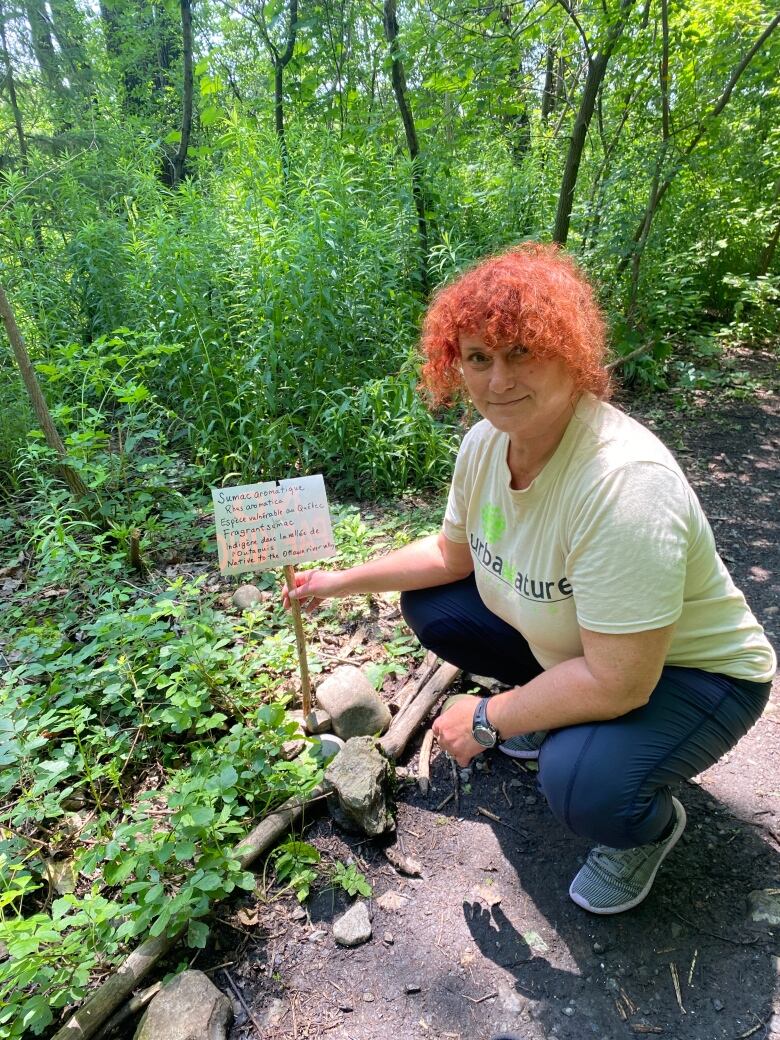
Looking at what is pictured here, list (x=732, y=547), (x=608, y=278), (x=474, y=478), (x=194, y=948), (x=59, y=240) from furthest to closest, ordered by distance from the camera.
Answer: (x=59, y=240), (x=608, y=278), (x=732, y=547), (x=474, y=478), (x=194, y=948)

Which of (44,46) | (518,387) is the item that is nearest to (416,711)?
(518,387)

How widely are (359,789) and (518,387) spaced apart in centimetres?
117

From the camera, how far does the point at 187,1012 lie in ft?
4.21

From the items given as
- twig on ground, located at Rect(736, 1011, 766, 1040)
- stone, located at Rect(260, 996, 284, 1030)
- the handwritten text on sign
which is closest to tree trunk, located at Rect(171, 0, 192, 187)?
the handwritten text on sign

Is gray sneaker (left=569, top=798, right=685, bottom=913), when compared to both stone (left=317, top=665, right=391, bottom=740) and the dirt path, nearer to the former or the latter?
the dirt path

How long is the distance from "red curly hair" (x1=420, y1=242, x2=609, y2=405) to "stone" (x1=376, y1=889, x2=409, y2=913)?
1.38 metres

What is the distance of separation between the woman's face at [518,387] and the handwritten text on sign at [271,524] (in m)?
0.66

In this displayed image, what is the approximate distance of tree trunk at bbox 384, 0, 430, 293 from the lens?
14.4 ft

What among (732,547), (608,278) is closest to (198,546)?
(732,547)

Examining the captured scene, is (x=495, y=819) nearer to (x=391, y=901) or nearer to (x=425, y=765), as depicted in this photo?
(x=425, y=765)

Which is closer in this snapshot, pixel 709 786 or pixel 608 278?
pixel 709 786

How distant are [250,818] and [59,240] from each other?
6.00 metres

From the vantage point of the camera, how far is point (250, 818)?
5.70 feet

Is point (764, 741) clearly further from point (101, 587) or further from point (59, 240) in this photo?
point (59, 240)
